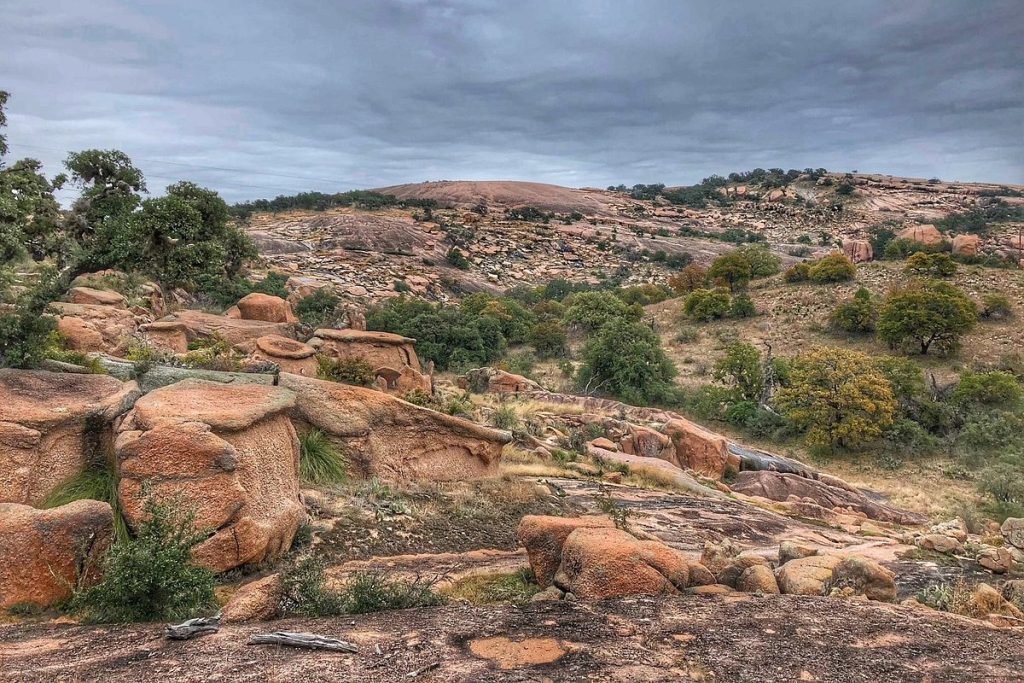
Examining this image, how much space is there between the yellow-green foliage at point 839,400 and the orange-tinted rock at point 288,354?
60.5 ft

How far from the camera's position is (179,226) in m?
10.4

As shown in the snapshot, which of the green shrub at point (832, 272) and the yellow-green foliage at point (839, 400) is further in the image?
the green shrub at point (832, 272)

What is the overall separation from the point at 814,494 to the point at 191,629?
1580cm

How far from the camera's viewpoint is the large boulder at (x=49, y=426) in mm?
6414

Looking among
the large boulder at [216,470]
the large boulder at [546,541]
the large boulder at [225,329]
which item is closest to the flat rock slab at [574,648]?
the large boulder at [546,541]

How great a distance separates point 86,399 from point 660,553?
6731 mm

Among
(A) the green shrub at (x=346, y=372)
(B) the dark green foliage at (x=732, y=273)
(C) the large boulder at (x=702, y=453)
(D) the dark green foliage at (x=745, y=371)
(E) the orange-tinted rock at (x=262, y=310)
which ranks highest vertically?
(B) the dark green foliage at (x=732, y=273)

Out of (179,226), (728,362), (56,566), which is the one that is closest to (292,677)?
(56,566)

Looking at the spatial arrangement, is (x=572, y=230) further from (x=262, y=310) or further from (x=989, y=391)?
(x=262, y=310)

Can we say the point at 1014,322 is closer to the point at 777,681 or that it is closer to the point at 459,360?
the point at 459,360

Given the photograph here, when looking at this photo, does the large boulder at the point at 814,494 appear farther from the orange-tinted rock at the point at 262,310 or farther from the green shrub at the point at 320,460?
the orange-tinted rock at the point at 262,310

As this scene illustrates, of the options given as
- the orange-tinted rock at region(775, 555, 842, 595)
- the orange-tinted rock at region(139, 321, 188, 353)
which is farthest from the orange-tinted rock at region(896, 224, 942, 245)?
the orange-tinted rock at region(139, 321, 188, 353)

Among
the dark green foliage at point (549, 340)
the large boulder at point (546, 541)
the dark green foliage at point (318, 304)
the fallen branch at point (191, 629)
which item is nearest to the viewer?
the fallen branch at point (191, 629)

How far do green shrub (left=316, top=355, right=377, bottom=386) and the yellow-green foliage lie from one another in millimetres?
17510
